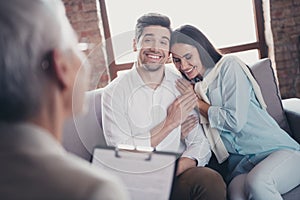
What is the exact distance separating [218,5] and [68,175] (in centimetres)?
247

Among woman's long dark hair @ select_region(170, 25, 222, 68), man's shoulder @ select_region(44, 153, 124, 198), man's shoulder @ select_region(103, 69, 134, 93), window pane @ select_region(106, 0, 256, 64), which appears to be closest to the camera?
man's shoulder @ select_region(44, 153, 124, 198)

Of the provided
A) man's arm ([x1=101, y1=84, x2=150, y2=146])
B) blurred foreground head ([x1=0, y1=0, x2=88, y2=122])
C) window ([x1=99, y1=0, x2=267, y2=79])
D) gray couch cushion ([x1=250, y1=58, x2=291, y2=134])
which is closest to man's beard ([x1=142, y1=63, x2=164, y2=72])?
man's arm ([x1=101, y1=84, x2=150, y2=146])

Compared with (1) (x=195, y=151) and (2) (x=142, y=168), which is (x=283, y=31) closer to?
(1) (x=195, y=151)

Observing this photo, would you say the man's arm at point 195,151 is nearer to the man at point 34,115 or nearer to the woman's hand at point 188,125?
the woman's hand at point 188,125

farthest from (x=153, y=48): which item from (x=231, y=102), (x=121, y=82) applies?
(x=231, y=102)

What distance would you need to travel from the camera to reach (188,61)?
1.33m

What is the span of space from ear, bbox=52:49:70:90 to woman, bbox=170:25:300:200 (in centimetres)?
88

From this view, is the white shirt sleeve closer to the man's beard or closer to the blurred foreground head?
the man's beard

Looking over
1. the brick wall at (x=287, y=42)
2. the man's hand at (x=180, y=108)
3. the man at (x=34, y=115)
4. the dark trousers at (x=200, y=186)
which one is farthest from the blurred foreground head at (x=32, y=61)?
the brick wall at (x=287, y=42)

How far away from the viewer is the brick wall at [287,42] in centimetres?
266

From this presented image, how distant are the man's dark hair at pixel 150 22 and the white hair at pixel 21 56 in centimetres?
77

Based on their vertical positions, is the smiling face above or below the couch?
above

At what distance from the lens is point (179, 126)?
124cm

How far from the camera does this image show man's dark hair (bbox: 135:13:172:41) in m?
1.17
